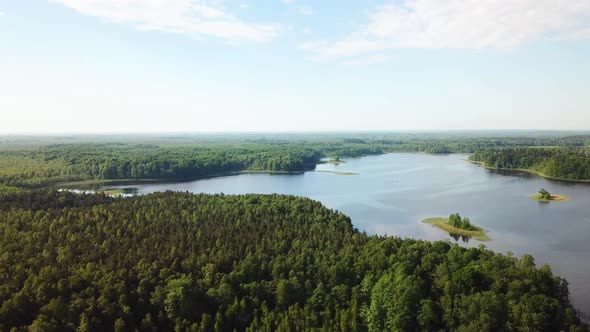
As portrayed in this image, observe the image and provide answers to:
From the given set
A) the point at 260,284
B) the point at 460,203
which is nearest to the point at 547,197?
the point at 460,203

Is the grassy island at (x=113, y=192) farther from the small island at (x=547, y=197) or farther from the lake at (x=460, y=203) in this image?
the small island at (x=547, y=197)

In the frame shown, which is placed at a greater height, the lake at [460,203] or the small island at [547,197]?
the small island at [547,197]

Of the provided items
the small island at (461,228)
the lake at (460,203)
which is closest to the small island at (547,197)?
the lake at (460,203)

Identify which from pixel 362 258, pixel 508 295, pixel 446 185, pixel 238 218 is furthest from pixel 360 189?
pixel 508 295

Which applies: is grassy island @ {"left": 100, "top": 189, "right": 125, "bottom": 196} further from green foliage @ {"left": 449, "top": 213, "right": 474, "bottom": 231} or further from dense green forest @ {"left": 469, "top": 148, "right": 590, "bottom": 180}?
dense green forest @ {"left": 469, "top": 148, "right": 590, "bottom": 180}

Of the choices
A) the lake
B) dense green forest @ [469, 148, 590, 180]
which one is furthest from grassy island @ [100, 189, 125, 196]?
dense green forest @ [469, 148, 590, 180]
